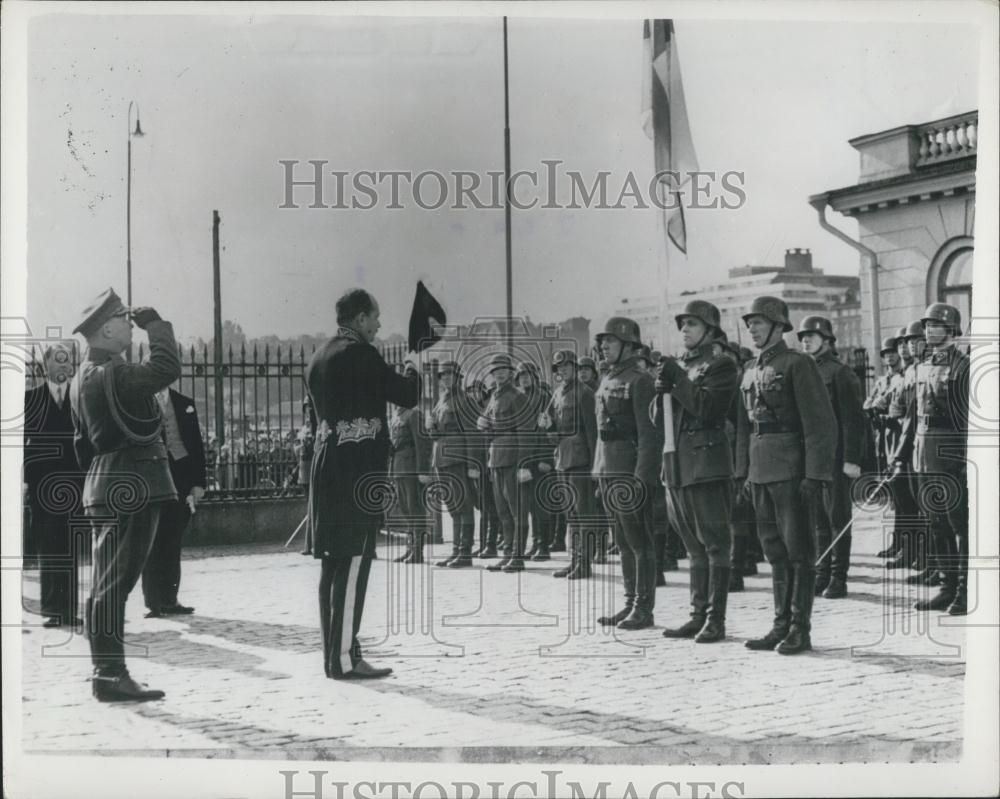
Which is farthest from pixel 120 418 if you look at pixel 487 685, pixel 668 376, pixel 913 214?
pixel 913 214

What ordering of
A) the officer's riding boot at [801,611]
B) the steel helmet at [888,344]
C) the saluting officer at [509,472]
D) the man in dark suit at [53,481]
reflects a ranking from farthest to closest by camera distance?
the saluting officer at [509,472]
the steel helmet at [888,344]
the officer's riding boot at [801,611]
the man in dark suit at [53,481]

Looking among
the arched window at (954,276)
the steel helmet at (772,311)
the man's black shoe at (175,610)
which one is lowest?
the man's black shoe at (175,610)

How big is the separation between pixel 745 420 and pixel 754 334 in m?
0.51

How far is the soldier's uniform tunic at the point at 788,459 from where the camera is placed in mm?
6965

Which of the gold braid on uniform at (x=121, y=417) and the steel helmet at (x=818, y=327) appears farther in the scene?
the steel helmet at (x=818, y=327)

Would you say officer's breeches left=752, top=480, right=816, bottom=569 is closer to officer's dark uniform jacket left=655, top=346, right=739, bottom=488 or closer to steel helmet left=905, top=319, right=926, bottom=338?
officer's dark uniform jacket left=655, top=346, right=739, bottom=488

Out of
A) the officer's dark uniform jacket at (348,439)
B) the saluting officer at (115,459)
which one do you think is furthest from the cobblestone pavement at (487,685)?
the officer's dark uniform jacket at (348,439)

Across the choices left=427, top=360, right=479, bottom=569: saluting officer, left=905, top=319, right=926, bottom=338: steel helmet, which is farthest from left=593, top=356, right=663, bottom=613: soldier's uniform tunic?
left=905, top=319, right=926, bottom=338: steel helmet

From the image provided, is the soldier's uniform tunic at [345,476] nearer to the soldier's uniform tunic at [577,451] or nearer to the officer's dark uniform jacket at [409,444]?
the officer's dark uniform jacket at [409,444]

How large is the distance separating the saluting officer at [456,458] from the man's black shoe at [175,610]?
5.25ft

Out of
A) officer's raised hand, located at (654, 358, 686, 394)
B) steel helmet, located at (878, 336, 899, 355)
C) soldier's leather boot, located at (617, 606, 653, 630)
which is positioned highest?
steel helmet, located at (878, 336, 899, 355)

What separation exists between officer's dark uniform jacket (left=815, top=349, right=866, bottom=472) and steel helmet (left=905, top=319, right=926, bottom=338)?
0.45m

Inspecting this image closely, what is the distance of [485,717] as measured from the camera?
20.2ft

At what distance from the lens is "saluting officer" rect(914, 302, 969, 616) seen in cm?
712
